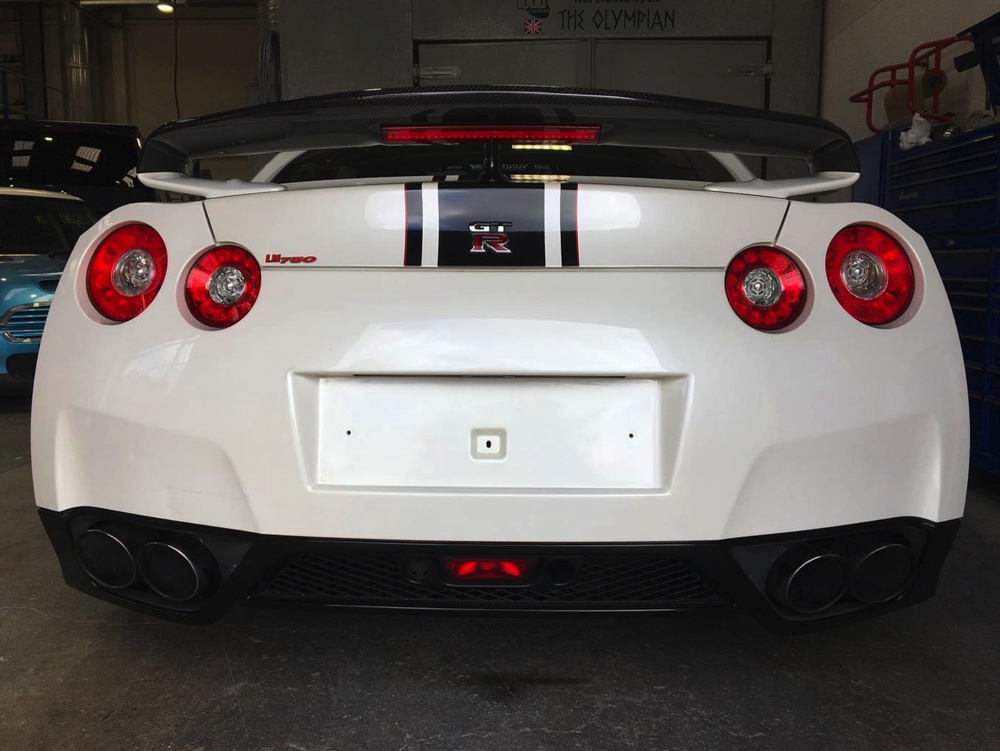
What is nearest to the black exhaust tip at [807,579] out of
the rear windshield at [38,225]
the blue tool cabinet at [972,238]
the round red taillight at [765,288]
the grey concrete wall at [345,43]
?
the round red taillight at [765,288]

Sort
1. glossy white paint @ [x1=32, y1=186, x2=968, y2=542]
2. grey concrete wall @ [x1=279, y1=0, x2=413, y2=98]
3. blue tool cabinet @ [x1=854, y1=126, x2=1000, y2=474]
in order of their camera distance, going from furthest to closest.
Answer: grey concrete wall @ [x1=279, y1=0, x2=413, y2=98] < blue tool cabinet @ [x1=854, y1=126, x2=1000, y2=474] < glossy white paint @ [x1=32, y1=186, x2=968, y2=542]

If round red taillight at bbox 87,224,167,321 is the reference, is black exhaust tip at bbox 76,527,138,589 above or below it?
below

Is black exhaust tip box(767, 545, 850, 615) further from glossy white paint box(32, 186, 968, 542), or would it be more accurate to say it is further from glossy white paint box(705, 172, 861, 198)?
glossy white paint box(705, 172, 861, 198)

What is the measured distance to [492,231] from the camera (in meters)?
1.39

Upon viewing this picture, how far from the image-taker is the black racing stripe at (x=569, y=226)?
1.39 m

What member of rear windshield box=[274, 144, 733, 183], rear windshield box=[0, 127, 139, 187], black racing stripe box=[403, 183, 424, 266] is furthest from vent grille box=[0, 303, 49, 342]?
black racing stripe box=[403, 183, 424, 266]

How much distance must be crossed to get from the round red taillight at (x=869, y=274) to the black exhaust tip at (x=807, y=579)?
1.32 ft

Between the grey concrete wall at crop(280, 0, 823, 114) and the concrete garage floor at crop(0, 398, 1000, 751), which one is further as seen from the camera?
the grey concrete wall at crop(280, 0, 823, 114)

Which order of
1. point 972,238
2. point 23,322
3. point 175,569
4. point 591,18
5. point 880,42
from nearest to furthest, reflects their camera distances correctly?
point 175,569, point 972,238, point 23,322, point 880,42, point 591,18

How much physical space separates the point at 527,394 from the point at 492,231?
0.27 meters

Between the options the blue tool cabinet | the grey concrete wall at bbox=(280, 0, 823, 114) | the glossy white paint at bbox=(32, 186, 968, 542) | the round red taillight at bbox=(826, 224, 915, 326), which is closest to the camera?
the glossy white paint at bbox=(32, 186, 968, 542)

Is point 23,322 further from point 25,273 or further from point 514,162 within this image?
point 514,162

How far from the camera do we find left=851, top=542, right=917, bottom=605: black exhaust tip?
1444 millimetres

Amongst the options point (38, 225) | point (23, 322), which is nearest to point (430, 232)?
point (23, 322)
